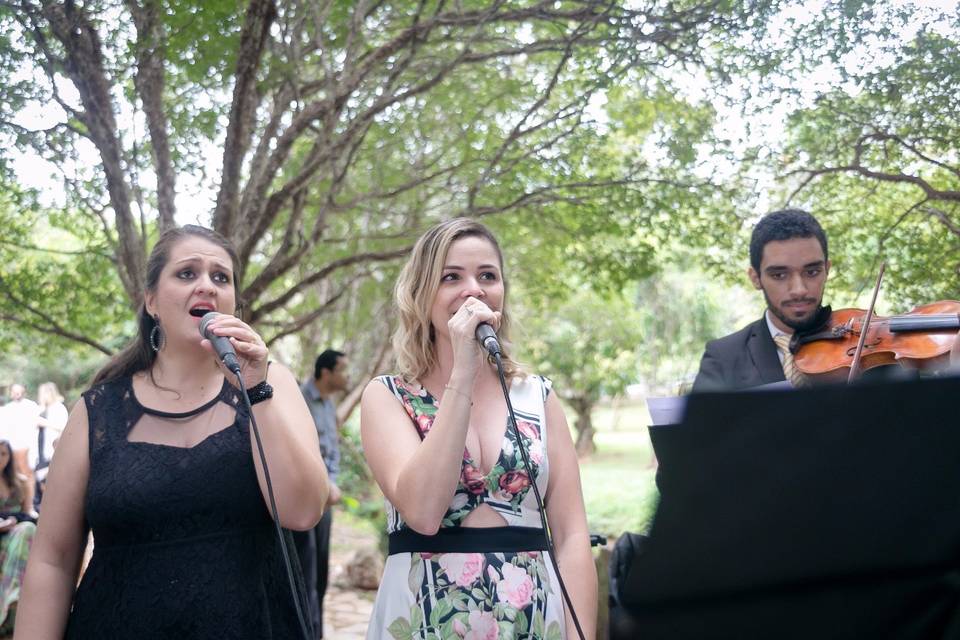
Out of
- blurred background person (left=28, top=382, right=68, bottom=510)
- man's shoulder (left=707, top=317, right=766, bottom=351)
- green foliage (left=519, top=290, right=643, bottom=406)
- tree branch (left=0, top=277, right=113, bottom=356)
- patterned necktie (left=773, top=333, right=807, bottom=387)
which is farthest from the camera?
green foliage (left=519, top=290, right=643, bottom=406)

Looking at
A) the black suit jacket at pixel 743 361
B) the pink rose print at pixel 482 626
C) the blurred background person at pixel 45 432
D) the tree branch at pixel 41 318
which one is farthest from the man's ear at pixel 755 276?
the blurred background person at pixel 45 432

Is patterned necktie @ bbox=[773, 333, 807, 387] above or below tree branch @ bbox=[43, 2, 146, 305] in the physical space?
below

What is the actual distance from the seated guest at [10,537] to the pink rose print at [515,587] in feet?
17.0

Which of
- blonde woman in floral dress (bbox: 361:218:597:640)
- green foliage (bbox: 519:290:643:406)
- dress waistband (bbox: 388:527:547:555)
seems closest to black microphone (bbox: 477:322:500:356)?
blonde woman in floral dress (bbox: 361:218:597:640)

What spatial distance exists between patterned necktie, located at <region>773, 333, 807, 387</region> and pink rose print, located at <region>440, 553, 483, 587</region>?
1.28 meters

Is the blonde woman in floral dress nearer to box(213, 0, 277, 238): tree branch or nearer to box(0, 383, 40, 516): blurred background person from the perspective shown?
box(213, 0, 277, 238): tree branch

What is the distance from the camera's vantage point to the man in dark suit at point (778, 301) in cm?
275

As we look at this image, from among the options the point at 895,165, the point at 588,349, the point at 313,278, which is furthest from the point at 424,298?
the point at 588,349

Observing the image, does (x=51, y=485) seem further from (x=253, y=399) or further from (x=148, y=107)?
(x=148, y=107)

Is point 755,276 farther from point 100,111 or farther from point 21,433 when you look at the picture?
point 21,433

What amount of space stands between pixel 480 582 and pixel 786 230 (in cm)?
160

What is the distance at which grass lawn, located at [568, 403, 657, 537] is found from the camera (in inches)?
83.5

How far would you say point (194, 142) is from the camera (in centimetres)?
545

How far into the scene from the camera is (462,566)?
2041 mm
